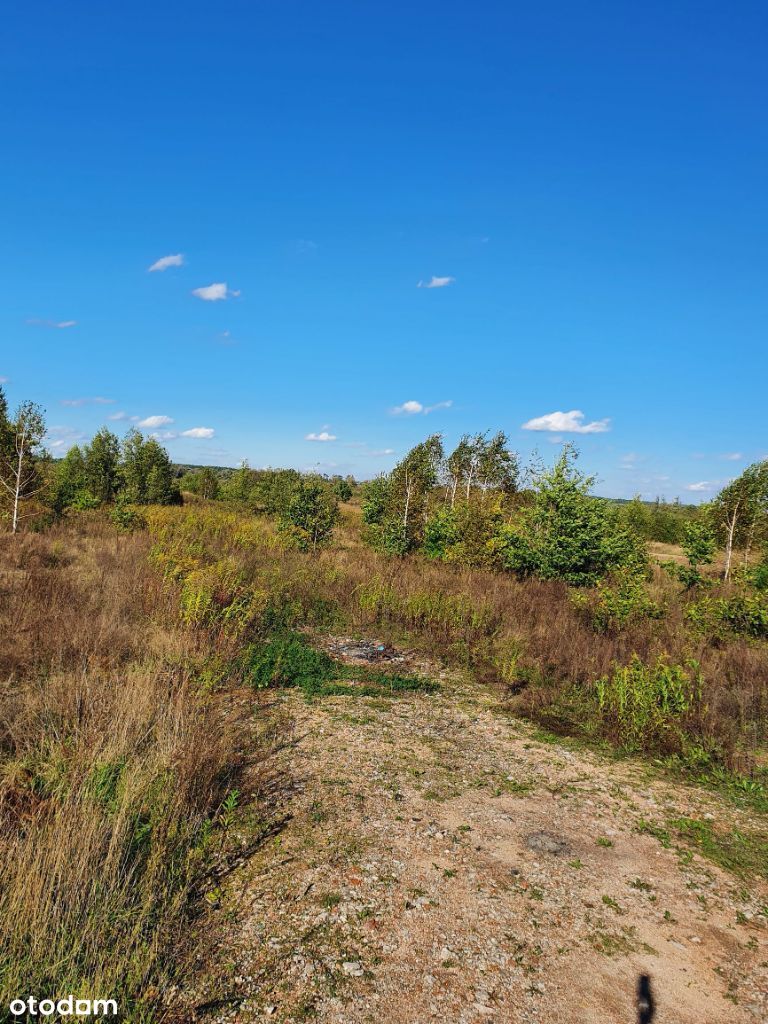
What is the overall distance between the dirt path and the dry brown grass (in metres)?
0.46

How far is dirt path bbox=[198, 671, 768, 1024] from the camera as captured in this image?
8.97 feet

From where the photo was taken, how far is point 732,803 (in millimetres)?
4977

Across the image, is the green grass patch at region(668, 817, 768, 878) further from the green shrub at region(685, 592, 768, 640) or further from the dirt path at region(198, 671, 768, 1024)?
the green shrub at region(685, 592, 768, 640)

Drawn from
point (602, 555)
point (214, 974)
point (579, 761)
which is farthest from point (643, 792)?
point (602, 555)

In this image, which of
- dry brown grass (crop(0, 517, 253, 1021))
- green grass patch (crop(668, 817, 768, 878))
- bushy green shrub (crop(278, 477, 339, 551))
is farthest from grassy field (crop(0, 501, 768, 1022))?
bushy green shrub (crop(278, 477, 339, 551))

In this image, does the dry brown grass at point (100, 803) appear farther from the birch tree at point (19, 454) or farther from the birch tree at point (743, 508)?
the birch tree at point (743, 508)

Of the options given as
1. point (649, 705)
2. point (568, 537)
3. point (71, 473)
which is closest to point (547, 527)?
point (568, 537)

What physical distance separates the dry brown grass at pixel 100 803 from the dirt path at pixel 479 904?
460 mm

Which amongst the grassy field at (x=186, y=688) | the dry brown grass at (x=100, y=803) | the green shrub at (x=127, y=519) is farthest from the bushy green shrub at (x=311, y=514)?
the dry brown grass at (x=100, y=803)

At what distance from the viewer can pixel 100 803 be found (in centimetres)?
343

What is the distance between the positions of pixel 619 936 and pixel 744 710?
15.1ft

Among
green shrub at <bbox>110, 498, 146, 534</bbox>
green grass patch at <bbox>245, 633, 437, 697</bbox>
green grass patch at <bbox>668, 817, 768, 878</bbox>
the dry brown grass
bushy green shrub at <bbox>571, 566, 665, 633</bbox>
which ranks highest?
green shrub at <bbox>110, 498, 146, 534</bbox>

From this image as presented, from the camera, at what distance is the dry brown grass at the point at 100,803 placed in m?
2.52

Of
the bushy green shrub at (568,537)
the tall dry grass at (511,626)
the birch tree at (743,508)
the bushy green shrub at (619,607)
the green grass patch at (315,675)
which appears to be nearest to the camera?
the tall dry grass at (511,626)
